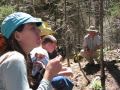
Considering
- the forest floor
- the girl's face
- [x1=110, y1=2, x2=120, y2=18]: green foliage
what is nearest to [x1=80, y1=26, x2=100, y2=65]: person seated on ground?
the forest floor

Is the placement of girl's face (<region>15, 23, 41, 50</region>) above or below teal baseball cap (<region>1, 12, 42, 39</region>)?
below

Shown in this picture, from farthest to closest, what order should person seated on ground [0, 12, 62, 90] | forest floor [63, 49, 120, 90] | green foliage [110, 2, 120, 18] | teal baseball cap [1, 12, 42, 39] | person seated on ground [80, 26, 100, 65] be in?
1. green foliage [110, 2, 120, 18]
2. person seated on ground [80, 26, 100, 65]
3. forest floor [63, 49, 120, 90]
4. teal baseball cap [1, 12, 42, 39]
5. person seated on ground [0, 12, 62, 90]

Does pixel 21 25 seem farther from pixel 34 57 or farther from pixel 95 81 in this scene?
pixel 95 81

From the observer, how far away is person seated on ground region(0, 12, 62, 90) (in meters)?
1.17

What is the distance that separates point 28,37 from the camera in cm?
146

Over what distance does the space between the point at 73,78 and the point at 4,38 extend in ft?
15.6

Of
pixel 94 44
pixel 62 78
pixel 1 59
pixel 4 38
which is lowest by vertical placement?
pixel 94 44

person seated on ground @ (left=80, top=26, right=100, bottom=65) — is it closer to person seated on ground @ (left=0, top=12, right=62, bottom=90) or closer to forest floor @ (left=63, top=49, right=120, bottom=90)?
forest floor @ (left=63, top=49, right=120, bottom=90)

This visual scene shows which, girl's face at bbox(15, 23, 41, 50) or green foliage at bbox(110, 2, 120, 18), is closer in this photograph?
girl's face at bbox(15, 23, 41, 50)

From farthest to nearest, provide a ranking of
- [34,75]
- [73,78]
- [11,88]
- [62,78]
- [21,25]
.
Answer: [73,78] < [62,78] < [34,75] < [21,25] < [11,88]

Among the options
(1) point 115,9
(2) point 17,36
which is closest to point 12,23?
(2) point 17,36

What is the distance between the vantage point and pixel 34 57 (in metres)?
2.25

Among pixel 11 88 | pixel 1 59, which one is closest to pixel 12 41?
pixel 1 59

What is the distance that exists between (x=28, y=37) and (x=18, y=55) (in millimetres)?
249
